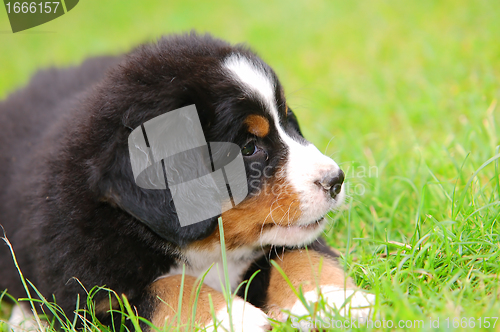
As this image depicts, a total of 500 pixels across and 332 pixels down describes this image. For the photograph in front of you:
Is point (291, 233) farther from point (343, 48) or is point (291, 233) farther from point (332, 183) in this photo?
point (343, 48)

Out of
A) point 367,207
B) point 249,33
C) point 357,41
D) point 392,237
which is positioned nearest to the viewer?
point 392,237

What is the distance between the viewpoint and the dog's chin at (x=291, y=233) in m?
2.54

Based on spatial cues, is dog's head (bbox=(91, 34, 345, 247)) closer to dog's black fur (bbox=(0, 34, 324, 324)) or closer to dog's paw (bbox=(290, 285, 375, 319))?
dog's black fur (bbox=(0, 34, 324, 324))

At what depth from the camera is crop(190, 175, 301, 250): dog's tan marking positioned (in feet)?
7.95

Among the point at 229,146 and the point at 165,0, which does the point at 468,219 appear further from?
the point at 165,0

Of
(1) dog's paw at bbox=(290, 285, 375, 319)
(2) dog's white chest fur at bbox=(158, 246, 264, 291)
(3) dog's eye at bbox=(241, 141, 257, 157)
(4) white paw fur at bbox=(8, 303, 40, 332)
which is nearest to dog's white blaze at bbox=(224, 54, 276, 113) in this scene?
(3) dog's eye at bbox=(241, 141, 257, 157)

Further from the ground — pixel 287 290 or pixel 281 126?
pixel 281 126

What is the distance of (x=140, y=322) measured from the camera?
7.89 ft

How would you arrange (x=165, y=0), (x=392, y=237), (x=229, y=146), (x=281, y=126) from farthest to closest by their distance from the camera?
1. (x=165, y=0)
2. (x=392, y=237)
3. (x=281, y=126)
4. (x=229, y=146)

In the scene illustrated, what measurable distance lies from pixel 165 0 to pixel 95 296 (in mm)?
9491

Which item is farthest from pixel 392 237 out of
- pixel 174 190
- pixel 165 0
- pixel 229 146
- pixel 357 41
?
pixel 165 0

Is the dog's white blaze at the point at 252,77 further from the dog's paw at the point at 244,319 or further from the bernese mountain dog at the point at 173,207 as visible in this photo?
the dog's paw at the point at 244,319

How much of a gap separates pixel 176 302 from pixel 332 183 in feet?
3.31

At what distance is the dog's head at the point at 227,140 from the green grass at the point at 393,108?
15.8 inches
